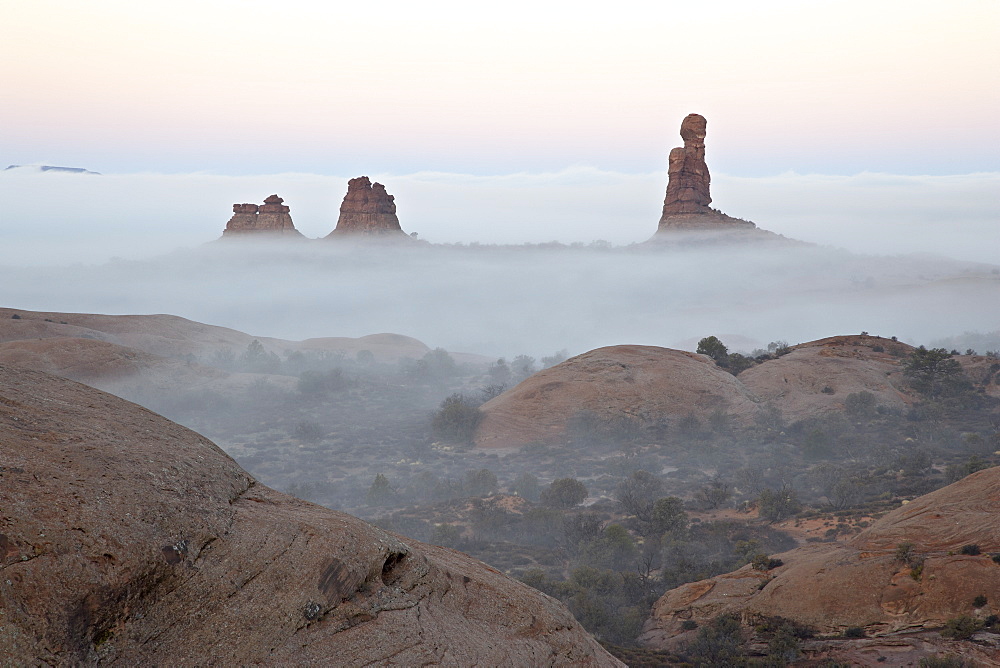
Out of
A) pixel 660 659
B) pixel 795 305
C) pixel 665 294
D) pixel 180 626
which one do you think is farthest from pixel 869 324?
pixel 180 626

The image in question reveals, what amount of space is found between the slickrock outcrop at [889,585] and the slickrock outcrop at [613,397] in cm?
3270

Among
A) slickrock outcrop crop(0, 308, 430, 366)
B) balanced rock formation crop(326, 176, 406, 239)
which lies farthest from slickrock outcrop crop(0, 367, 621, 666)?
balanced rock formation crop(326, 176, 406, 239)

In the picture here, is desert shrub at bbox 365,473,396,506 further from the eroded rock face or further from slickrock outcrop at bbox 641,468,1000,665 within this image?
the eroded rock face

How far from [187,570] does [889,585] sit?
17725 millimetres

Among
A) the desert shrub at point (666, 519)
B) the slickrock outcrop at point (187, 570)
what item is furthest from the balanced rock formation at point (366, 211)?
the slickrock outcrop at point (187, 570)

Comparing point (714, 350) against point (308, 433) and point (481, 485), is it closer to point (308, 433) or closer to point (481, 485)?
point (481, 485)

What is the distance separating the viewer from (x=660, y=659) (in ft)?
57.8

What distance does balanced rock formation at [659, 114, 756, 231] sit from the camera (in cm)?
12162

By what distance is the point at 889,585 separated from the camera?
1719 cm

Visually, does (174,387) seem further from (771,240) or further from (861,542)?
(771,240)

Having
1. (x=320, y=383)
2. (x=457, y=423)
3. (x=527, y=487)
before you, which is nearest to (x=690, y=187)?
(x=320, y=383)

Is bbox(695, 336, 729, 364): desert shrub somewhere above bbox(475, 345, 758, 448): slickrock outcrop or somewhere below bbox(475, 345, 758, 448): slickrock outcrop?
above

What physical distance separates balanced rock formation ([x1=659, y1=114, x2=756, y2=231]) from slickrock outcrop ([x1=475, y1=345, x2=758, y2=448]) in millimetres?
74871

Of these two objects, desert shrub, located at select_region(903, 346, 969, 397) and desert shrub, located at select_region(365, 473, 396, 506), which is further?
desert shrub, located at select_region(903, 346, 969, 397)
